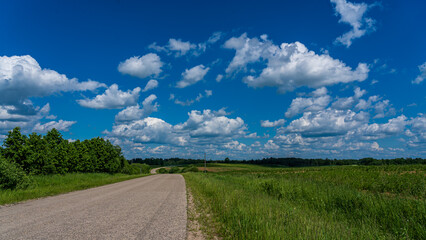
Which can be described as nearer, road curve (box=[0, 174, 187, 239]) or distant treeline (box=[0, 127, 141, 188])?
road curve (box=[0, 174, 187, 239])

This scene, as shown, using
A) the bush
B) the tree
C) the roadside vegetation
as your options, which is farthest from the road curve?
the tree

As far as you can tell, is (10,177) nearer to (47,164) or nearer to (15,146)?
(15,146)

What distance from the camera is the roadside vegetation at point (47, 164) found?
14688mm

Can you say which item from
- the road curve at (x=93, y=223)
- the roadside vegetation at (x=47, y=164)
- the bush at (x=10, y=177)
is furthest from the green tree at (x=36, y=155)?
the road curve at (x=93, y=223)

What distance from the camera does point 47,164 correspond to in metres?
26.0

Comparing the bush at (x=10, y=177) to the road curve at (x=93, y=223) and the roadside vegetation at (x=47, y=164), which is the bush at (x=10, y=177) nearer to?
the roadside vegetation at (x=47, y=164)

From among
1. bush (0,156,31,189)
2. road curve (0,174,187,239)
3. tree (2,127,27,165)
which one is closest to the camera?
road curve (0,174,187,239)

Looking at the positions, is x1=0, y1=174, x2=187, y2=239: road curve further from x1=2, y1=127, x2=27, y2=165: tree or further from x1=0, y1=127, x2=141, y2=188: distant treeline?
x1=2, y1=127, x2=27, y2=165: tree

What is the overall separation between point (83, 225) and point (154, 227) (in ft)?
7.32

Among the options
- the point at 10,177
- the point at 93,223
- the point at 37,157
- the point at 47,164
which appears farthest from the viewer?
the point at 47,164

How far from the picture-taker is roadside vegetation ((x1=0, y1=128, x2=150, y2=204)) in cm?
1469

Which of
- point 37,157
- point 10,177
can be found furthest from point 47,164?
point 10,177

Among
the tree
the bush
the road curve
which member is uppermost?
the tree

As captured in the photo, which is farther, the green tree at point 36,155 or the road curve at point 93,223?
the green tree at point 36,155
